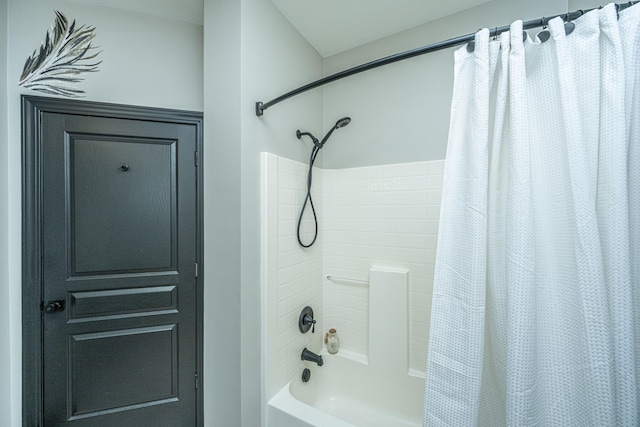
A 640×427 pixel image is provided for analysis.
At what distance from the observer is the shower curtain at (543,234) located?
2.26ft

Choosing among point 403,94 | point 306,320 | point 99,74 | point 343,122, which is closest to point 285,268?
point 306,320

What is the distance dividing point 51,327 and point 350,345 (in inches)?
71.1

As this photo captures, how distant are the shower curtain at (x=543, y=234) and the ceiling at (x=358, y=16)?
706 mm

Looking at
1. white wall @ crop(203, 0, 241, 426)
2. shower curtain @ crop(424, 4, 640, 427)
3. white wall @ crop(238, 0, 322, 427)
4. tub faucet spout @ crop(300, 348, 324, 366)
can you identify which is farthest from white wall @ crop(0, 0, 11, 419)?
shower curtain @ crop(424, 4, 640, 427)

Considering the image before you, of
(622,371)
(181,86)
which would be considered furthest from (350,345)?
(181,86)

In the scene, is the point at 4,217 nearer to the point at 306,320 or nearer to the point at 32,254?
the point at 32,254

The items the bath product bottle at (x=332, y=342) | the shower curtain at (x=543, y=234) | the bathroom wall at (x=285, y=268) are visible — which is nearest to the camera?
the shower curtain at (x=543, y=234)

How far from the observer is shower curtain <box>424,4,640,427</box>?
0.69m

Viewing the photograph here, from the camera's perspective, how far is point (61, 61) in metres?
1.40

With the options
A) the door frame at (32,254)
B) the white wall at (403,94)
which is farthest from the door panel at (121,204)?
the white wall at (403,94)

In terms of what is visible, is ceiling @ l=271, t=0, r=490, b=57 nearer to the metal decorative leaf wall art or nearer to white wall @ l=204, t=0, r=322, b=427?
white wall @ l=204, t=0, r=322, b=427

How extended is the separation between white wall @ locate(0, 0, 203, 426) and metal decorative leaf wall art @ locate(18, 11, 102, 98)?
4cm

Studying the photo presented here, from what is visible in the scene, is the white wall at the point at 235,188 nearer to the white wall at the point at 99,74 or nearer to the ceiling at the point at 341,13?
the ceiling at the point at 341,13

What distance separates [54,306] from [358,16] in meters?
2.42
